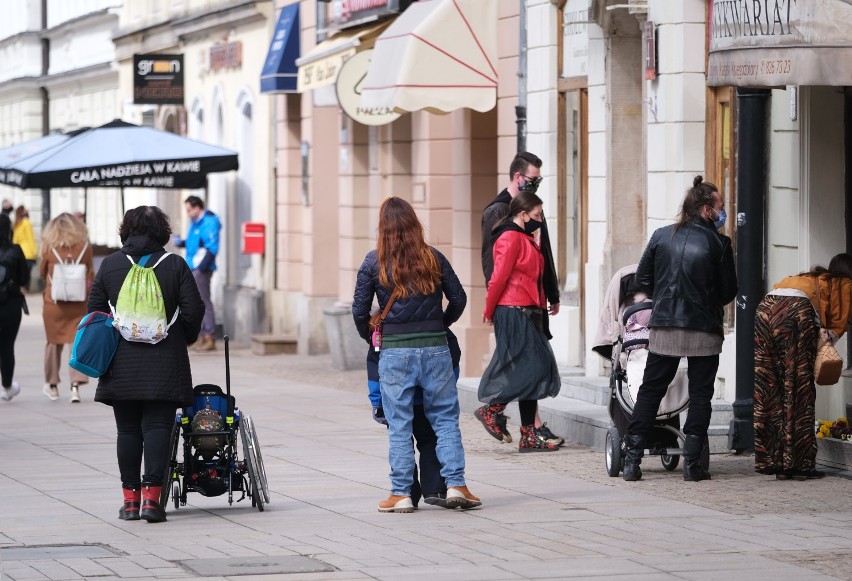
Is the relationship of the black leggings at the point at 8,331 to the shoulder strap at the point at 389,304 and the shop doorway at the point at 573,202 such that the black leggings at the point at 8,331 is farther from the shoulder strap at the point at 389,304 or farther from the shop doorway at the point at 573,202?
the shoulder strap at the point at 389,304

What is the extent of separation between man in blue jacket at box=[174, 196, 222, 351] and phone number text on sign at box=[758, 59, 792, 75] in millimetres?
→ 14748

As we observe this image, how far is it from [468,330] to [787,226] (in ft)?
21.3

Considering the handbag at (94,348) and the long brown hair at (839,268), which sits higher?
the long brown hair at (839,268)

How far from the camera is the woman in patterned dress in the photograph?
11.6 meters

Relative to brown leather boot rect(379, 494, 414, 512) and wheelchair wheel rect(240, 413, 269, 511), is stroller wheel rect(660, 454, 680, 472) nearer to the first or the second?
brown leather boot rect(379, 494, 414, 512)

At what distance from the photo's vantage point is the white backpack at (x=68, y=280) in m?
17.9

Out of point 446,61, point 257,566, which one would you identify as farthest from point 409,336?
point 446,61

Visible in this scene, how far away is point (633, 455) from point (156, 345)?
3.02m

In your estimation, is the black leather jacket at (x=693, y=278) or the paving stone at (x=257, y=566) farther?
the black leather jacket at (x=693, y=278)

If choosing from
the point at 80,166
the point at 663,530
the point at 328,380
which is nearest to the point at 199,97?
the point at 80,166

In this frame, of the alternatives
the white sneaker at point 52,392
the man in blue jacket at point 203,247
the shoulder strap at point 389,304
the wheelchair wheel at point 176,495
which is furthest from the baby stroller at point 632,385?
the man in blue jacket at point 203,247

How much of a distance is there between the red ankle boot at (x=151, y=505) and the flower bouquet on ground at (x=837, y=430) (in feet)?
14.4

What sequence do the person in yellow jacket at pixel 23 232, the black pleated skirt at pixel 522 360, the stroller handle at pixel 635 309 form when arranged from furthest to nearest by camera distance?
the person in yellow jacket at pixel 23 232
the black pleated skirt at pixel 522 360
the stroller handle at pixel 635 309

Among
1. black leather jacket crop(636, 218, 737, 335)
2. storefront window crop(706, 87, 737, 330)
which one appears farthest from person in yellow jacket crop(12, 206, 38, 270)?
black leather jacket crop(636, 218, 737, 335)
